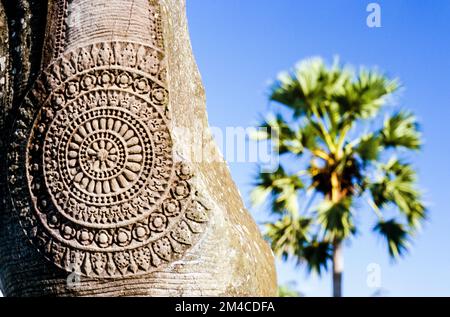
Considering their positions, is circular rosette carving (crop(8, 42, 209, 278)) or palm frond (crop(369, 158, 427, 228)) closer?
circular rosette carving (crop(8, 42, 209, 278))

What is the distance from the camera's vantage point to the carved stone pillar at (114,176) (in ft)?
15.2

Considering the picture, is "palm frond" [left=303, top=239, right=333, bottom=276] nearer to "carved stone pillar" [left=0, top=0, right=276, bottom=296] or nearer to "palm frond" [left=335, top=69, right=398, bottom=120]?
"palm frond" [left=335, top=69, right=398, bottom=120]

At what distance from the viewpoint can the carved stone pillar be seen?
463cm

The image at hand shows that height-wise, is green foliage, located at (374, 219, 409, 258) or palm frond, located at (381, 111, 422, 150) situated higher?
palm frond, located at (381, 111, 422, 150)

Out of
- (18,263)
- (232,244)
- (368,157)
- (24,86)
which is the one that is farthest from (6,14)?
(368,157)

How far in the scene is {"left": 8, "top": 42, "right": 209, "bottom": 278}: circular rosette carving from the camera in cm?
465

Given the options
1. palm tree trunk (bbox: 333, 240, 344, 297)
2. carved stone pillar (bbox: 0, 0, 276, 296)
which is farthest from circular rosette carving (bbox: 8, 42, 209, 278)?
palm tree trunk (bbox: 333, 240, 344, 297)

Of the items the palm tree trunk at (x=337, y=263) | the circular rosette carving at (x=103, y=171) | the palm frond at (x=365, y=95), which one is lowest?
the palm tree trunk at (x=337, y=263)

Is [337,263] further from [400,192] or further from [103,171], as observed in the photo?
[103,171]

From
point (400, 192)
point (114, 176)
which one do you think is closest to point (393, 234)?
point (400, 192)

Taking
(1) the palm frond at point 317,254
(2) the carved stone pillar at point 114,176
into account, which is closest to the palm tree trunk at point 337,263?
(1) the palm frond at point 317,254

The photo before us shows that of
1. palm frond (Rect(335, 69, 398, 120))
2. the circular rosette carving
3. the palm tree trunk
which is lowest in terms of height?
the palm tree trunk

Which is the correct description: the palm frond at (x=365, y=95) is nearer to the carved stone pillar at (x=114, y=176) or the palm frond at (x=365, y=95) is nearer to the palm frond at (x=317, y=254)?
the palm frond at (x=317, y=254)

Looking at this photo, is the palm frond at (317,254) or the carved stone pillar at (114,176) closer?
the carved stone pillar at (114,176)
